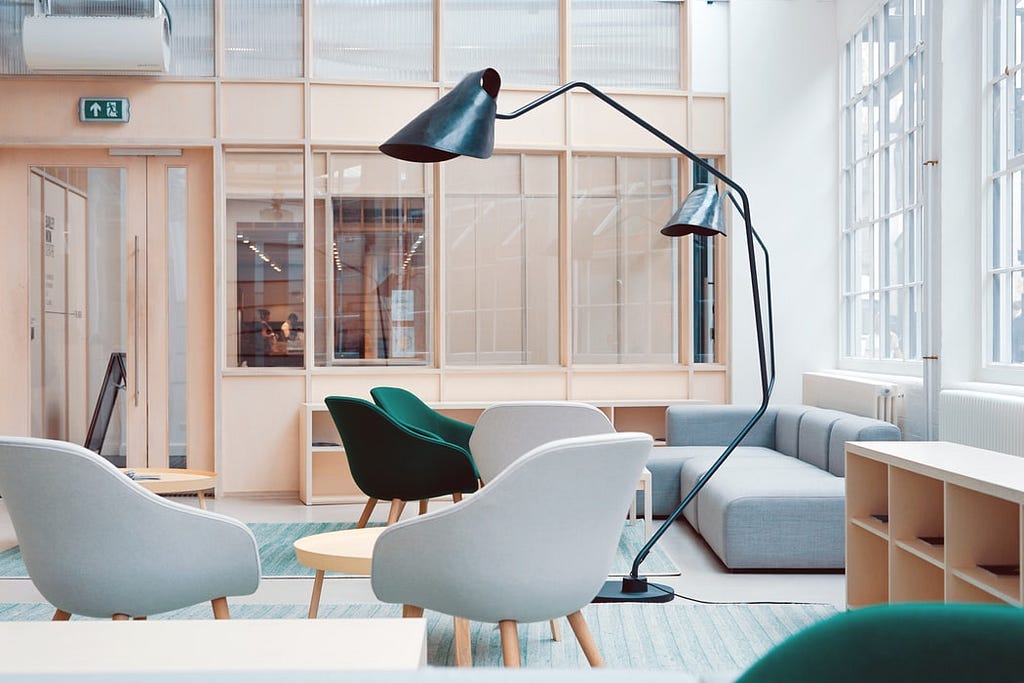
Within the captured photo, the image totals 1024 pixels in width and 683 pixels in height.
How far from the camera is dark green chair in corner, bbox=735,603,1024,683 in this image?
2.49 feet

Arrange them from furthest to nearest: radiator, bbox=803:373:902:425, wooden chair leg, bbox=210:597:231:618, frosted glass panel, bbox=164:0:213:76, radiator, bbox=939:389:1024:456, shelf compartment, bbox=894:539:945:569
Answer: frosted glass panel, bbox=164:0:213:76, radiator, bbox=803:373:902:425, radiator, bbox=939:389:1024:456, shelf compartment, bbox=894:539:945:569, wooden chair leg, bbox=210:597:231:618

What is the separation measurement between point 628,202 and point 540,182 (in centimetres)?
64

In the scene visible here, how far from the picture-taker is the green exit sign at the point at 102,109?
6637 millimetres

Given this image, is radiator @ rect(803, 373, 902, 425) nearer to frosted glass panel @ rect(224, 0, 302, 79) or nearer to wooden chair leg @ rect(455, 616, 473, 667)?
wooden chair leg @ rect(455, 616, 473, 667)

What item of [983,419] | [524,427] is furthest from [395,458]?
[983,419]

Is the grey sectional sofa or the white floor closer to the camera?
the white floor

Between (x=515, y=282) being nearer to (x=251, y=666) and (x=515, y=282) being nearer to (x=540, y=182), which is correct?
(x=540, y=182)

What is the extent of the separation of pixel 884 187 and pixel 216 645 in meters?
5.70

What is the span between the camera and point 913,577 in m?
3.40

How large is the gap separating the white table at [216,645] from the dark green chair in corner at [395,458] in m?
3.21

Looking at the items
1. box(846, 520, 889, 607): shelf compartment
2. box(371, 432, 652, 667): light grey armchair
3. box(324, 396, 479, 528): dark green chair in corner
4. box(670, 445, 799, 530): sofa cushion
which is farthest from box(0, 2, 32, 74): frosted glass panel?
box(846, 520, 889, 607): shelf compartment

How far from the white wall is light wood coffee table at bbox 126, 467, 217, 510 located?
3.76 meters

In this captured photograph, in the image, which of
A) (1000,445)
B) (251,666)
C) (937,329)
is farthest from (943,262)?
(251,666)

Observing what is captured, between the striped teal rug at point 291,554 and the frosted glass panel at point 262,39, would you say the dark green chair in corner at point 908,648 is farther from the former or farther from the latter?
the frosted glass panel at point 262,39
